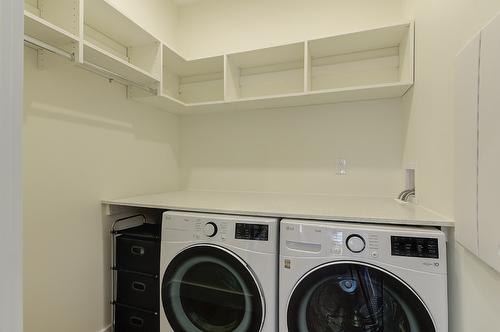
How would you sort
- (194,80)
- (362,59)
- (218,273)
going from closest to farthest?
(218,273), (362,59), (194,80)

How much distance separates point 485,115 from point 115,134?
1954 mm

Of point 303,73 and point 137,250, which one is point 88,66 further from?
point 303,73

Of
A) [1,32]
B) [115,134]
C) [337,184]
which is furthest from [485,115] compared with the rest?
[115,134]

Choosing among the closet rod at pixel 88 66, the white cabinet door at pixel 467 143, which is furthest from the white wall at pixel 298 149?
the white cabinet door at pixel 467 143

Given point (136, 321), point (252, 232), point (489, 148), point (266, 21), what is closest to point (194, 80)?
point (266, 21)

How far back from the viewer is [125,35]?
1771 millimetres

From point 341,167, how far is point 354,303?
1101 millimetres

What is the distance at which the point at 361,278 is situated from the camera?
46.1 inches

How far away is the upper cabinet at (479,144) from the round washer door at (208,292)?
963mm

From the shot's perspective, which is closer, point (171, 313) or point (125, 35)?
point (171, 313)

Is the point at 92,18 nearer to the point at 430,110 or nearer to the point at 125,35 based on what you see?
the point at 125,35

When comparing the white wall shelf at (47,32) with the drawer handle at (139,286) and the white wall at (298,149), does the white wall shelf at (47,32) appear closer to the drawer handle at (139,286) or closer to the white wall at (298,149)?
the white wall at (298,149)

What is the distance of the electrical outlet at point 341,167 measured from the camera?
6.75 ft

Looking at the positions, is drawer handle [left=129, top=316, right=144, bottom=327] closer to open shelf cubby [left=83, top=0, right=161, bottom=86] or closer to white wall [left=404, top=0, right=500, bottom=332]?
open shelf cubby [left=83, top=0, right=161, bottom=86]
